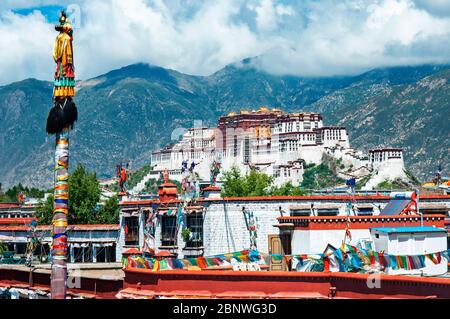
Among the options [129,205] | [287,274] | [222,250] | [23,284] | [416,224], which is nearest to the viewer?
[287,274]

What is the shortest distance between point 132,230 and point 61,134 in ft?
66.5

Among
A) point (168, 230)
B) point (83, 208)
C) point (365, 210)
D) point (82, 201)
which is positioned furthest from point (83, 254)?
point (365, 210)

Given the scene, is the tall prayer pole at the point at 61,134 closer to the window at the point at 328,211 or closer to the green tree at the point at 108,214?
the window at the point at 328,211

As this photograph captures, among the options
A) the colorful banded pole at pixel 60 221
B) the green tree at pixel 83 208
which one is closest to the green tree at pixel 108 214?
the green tree at pixel 83 208

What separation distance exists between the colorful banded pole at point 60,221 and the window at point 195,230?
49.4 ft

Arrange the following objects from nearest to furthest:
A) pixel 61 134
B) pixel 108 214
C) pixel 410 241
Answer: pixel 410 241, pixel 61 134, pixel 108 214

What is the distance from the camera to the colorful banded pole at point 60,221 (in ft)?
106

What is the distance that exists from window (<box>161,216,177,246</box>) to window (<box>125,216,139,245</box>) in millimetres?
3131

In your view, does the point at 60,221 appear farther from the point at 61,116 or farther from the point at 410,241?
the point at 410,241

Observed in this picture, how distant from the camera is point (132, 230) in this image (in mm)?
53094
